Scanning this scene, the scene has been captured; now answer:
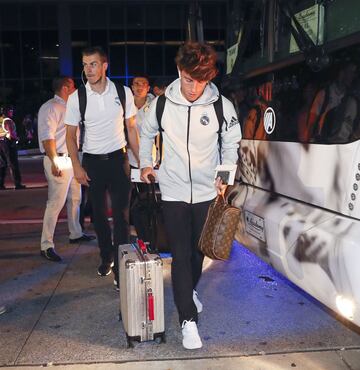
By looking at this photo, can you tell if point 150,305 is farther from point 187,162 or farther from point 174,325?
point 187,162

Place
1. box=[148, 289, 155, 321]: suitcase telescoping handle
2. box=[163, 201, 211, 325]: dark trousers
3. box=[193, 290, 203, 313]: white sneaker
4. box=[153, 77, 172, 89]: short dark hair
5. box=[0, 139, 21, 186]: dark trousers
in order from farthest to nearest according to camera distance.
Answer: box=[0, 139, 21, 186]: dark trousers, box=[153, 77, 172, 89]: short dark hair, box=[193, 290, 203, 313]: white sneaker, box=[163, 201, 211, 325]: dark trousers, box=[148, 289, 155, 321]: suitcase telescoping handle

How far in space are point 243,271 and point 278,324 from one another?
1236 mm

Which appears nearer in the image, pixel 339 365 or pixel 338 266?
pixel 338 266

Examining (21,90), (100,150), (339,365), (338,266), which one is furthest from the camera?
(21,90)

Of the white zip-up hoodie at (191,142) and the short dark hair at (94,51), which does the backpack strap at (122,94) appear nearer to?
the short dark hair at (94,51)

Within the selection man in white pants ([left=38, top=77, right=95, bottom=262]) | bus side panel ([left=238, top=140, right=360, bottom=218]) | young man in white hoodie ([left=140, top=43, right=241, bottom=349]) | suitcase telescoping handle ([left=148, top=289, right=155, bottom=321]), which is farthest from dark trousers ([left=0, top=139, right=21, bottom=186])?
suitcase telescoping handle ([left=148, top=289, right=155, bottom=321])

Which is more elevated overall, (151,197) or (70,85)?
(70,85)

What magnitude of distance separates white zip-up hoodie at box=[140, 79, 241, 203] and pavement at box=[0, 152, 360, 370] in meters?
0.99

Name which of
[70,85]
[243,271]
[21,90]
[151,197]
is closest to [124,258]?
[151,197]

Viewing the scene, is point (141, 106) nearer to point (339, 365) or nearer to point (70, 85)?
point (70, 85)

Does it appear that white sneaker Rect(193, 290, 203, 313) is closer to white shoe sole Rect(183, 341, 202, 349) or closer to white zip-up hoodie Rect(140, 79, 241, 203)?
white shoe sole Rect(183, 341, 202, 349)

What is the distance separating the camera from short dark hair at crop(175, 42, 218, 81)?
319cm

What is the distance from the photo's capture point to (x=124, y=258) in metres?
3.48

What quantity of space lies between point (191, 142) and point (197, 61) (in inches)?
20.4
